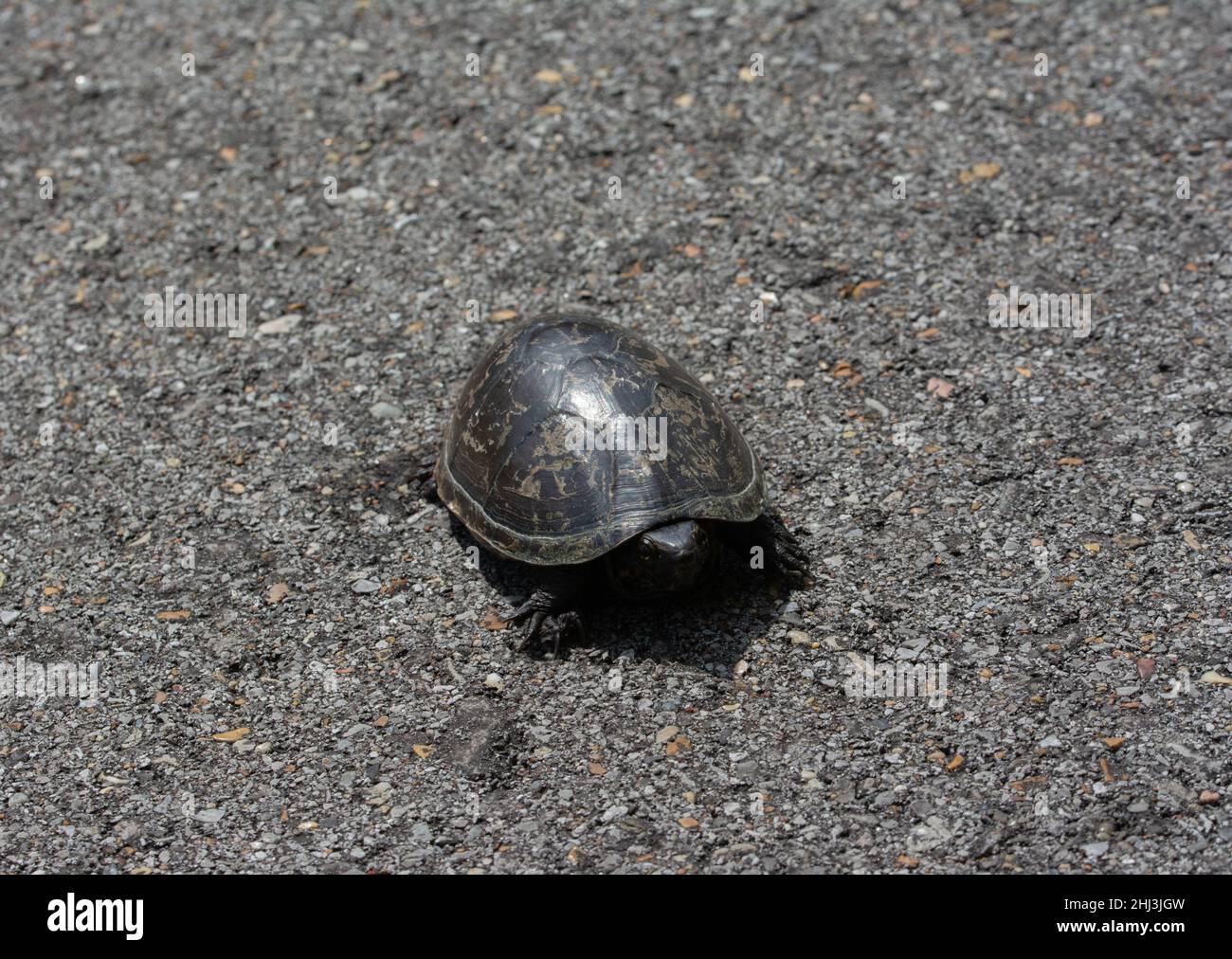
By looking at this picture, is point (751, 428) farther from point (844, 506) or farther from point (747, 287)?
point (747, 287)

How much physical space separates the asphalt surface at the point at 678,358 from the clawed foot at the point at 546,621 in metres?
0.09

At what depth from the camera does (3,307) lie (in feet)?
25.7

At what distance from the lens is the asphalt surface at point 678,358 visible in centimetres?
480

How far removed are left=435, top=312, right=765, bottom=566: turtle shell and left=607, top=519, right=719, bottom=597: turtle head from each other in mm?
61

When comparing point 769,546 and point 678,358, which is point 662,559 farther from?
point 678,358

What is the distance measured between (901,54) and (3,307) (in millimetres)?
6302

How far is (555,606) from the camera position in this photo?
544 centimetres

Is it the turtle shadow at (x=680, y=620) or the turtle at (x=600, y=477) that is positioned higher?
the turtle at (x=600, y=477)

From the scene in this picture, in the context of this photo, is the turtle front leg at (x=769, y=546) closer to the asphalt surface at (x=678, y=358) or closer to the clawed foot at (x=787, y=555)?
the clawed foot at (x=787, y=555)

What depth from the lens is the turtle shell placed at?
524 cm

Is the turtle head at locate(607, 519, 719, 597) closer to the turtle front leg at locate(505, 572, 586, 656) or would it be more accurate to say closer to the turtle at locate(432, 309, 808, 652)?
the turtle at locate(432, 309, 808, 652)

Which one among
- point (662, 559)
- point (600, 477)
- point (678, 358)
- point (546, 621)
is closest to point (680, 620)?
point (662, 559)

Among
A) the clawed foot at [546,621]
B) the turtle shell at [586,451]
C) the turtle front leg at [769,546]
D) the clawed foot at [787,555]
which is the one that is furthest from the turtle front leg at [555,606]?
the clawed foot at [787,555]

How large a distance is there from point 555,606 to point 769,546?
994 mm
